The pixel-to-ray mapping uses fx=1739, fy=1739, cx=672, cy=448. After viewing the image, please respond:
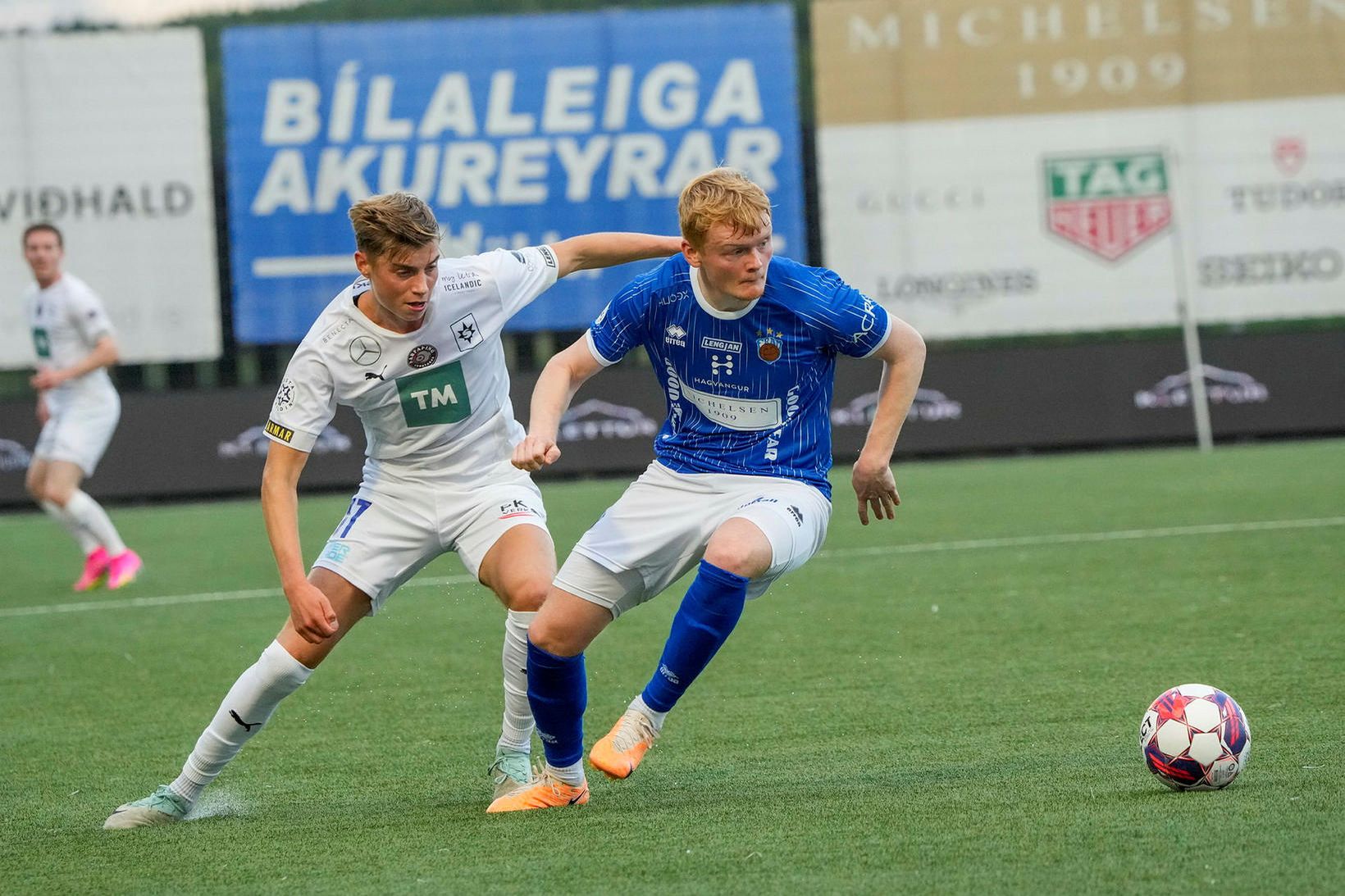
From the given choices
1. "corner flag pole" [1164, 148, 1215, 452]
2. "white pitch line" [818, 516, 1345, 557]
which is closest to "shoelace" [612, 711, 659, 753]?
"white pitch line" [818, 516, 1345, 557]

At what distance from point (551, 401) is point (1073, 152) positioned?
13.1 metres

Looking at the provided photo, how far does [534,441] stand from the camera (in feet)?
13.4

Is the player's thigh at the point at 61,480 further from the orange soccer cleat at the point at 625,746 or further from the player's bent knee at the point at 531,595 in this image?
the orange soccer cleat at the point at 625,746

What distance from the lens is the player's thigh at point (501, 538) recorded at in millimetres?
4531

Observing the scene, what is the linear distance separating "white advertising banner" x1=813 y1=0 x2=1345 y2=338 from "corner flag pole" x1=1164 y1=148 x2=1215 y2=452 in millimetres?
39

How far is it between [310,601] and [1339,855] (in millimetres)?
2338

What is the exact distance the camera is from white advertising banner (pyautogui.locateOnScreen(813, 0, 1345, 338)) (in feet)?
53.9

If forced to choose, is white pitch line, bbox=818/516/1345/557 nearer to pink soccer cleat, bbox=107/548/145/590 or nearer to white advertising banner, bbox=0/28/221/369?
pink soccer cleat, bbox=107/548/145/590

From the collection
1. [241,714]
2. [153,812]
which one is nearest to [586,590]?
[241,714]

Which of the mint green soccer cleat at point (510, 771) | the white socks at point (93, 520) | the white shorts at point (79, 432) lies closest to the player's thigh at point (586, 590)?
the mint green soccer cleat at point (510, 771)

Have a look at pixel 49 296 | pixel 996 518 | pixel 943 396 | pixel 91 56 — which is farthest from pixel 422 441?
pixel 91 56

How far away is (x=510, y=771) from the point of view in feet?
14.8

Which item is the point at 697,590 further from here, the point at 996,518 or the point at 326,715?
the point at 996,518

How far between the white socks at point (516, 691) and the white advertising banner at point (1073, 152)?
12171 mm
